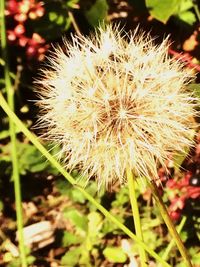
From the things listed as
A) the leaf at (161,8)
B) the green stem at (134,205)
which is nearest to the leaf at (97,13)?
the leaf at (161,8)

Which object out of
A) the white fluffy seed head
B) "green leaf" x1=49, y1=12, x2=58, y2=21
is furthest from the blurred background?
the white fluffy seed head

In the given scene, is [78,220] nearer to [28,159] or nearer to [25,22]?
[28,159]

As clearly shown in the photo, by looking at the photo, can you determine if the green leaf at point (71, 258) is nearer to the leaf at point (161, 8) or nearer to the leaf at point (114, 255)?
the leaf at point (114, 255)

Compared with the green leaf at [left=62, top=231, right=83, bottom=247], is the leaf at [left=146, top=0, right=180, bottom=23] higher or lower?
higher

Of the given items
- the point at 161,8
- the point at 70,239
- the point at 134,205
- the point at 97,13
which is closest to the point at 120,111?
the point at 134,205

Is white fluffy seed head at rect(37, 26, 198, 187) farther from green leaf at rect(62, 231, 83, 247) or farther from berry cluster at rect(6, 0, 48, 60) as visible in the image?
green leaf at rect(62, 231, 83, 247)

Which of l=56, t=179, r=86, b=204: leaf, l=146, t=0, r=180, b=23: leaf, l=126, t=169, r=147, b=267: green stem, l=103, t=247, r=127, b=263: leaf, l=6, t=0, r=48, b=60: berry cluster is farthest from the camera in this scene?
l=56, t=179, r=86, b=204: leaf
